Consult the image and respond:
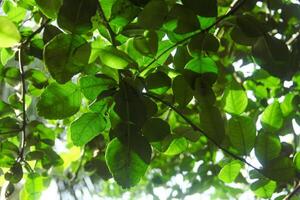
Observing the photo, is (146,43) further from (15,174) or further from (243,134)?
(15,174)

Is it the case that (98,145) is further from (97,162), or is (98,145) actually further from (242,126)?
(242,126)

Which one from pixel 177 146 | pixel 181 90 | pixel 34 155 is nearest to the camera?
pixel 181 90

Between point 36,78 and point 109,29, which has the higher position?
point 109,29

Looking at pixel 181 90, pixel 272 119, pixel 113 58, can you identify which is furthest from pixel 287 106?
pixel 113 58

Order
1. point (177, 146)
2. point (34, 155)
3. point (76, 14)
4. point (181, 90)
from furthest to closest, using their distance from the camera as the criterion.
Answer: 1. point (34, 155)
2. point (177, 146)
3. point (181, 90)
4. point (76, 14)

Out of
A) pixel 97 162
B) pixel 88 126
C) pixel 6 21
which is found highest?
pixel 6 21

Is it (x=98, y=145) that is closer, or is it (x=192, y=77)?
(x=192, y=77)

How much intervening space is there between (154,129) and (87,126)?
9cm

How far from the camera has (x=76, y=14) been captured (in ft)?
1.57

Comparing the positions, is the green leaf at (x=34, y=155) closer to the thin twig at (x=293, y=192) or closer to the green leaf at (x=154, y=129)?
the green leaf at (x=154, y=129)

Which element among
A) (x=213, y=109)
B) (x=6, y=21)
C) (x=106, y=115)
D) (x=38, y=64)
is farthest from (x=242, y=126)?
(x=38, y=64)

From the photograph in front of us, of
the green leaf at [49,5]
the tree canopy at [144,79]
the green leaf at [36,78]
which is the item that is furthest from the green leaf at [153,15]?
the green leaf at [36,78]

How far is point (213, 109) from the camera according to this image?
0.59 m

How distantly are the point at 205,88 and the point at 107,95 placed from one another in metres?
0.13
